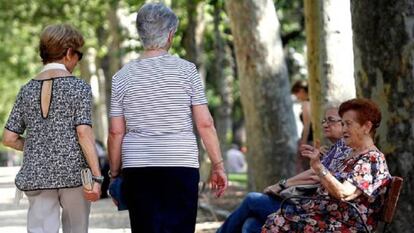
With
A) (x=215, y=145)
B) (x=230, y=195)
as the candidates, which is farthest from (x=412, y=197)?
(x=230, y=195)

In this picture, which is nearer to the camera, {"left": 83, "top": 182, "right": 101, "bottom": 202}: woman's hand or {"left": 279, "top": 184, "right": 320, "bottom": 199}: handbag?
{"left": 83, "top": 182, "right": 101, "bottom": 202}: woman's hand

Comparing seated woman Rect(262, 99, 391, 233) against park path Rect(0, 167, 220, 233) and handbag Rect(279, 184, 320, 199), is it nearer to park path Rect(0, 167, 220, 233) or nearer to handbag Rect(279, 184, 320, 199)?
handbag Rect(279, 184, 320, 199)

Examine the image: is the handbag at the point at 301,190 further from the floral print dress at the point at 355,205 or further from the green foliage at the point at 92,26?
the green foliage at the point at 92,26

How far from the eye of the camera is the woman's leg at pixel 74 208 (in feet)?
23.5

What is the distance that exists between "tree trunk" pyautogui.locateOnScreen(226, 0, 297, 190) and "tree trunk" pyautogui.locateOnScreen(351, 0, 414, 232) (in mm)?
6922

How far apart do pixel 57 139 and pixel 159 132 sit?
0.65 meters

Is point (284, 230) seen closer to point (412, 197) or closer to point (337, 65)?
point (412, 197)

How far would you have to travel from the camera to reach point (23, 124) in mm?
7320

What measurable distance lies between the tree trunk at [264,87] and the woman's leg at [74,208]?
9.03 m

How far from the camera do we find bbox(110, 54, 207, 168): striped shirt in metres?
6.97

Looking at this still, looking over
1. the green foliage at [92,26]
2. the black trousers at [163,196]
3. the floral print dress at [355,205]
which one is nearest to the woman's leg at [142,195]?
the black trousers at [163,196]

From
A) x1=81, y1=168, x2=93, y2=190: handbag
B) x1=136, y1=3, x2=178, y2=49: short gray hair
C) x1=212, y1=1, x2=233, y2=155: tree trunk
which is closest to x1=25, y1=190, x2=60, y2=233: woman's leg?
x1=81, y1=168, x2=93, y2=190: handbag

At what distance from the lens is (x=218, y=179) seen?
7129mm

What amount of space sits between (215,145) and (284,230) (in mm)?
1061
